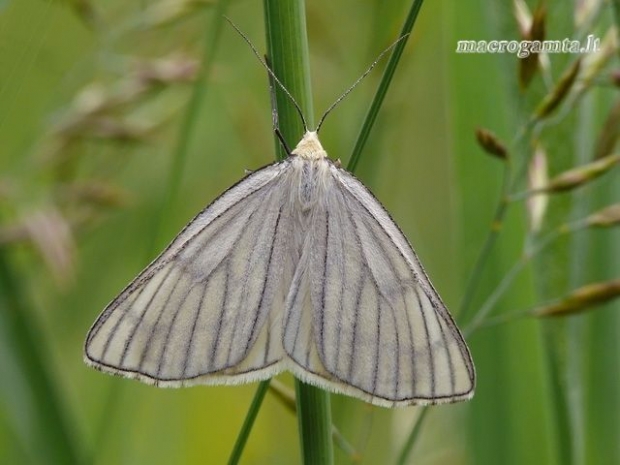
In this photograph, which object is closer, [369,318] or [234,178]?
[369,318]

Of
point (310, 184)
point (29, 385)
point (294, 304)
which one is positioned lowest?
point (29, 385)

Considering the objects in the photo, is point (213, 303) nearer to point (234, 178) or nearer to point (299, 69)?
point (299, 69)

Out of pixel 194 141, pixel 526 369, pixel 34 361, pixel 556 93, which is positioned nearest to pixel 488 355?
pixel 526 369

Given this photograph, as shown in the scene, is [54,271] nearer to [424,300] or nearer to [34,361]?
[34,361]

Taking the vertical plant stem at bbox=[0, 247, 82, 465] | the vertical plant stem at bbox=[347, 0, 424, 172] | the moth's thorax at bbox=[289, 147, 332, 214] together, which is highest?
the vertical plant stem at bbox=[347, 0, 424, 172]

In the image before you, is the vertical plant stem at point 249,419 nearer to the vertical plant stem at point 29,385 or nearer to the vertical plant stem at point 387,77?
the vertical plant stem at point 387,77

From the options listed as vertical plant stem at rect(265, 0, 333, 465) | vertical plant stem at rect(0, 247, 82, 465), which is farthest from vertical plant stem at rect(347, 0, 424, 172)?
vertical plant stem at rect(0, 247, 82, 465)

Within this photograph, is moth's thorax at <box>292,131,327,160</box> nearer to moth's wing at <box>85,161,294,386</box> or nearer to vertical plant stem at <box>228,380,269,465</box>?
Answer: moth's wing at <box>85,161,294,386</box>

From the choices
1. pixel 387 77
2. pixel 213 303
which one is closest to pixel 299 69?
pixel 387 77

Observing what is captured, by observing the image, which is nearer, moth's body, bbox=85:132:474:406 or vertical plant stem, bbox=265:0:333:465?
vertical plant stem, bbox=265:0:333:465
